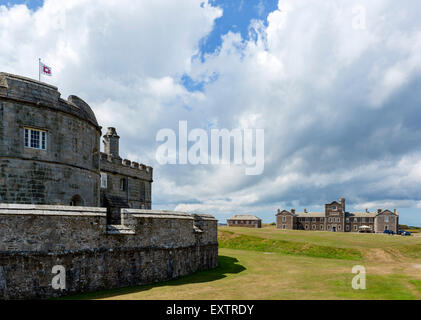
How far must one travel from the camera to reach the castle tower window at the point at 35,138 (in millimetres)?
15641

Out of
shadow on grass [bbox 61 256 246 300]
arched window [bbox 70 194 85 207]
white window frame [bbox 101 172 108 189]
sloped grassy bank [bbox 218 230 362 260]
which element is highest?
white window frame [bbox 101 172 108 189]

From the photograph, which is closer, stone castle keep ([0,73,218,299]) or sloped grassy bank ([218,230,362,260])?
stone castle keep ([0,73,218,299])

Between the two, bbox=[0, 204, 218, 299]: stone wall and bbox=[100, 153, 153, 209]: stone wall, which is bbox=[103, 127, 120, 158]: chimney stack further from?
bbox=[0, 204, 218, 299]: stone wall

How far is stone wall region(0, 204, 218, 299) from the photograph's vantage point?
11.9 meters

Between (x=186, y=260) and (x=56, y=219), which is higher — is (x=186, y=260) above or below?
below

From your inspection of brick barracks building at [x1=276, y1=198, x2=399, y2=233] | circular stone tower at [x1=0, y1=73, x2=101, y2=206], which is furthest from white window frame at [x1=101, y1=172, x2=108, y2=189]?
brick barracks building at [x1=276, y1=198, x2=399, y2=233]

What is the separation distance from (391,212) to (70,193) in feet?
281

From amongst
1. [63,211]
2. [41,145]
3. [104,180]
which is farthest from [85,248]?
[104,180]

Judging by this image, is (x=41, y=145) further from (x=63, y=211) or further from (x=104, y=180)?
(x=104, y=180)

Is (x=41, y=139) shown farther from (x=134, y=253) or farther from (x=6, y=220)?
(x=134, y=253)

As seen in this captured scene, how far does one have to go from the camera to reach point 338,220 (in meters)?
88.2

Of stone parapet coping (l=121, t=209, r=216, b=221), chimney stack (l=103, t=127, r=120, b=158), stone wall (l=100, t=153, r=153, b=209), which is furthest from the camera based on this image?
chimney stack (l=103, t=127, r=120, b=158)
